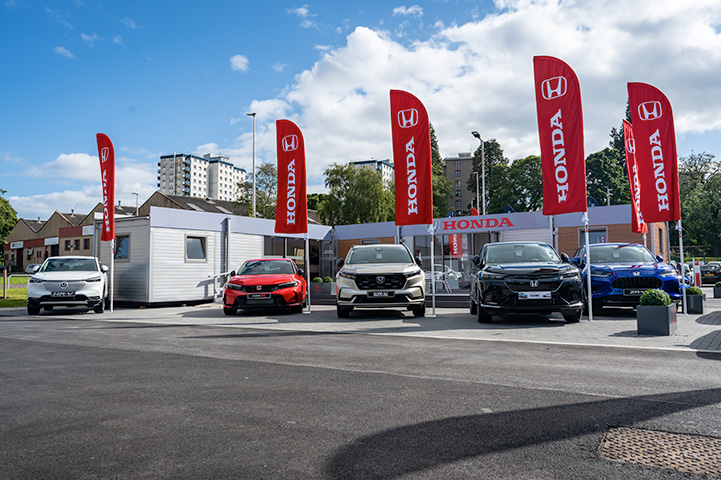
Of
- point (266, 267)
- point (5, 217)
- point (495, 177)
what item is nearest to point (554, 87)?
point (266, 267)

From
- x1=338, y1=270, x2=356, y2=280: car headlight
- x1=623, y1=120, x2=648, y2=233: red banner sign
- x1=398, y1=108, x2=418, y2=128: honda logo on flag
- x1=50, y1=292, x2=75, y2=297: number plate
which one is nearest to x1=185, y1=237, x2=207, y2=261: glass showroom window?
x1=50, y1=292, x2=75, y2=297: number plate

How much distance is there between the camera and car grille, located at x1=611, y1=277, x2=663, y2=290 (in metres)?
11.7

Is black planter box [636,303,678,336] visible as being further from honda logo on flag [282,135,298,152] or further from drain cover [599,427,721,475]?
honda logo on flag [282,135,298,152]

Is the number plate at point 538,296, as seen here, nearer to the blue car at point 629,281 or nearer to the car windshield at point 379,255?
the blue car at point 629,281

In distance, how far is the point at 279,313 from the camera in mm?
15203

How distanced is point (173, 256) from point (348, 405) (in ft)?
51.5

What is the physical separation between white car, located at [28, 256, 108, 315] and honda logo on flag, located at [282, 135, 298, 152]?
6.83 metres

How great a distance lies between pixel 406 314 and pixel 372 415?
9.94 meters

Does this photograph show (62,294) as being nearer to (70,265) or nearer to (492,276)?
(70,265)

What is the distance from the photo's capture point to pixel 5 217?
5819 centimetres

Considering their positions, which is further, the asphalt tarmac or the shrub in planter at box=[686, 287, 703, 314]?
the shrub in planter at box=[686, 287, 703, 314]

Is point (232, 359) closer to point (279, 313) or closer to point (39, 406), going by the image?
point (39, 406)

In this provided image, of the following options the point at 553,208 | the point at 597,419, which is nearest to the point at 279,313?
the point at 553,208

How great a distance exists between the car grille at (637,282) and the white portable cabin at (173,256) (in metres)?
13.9
